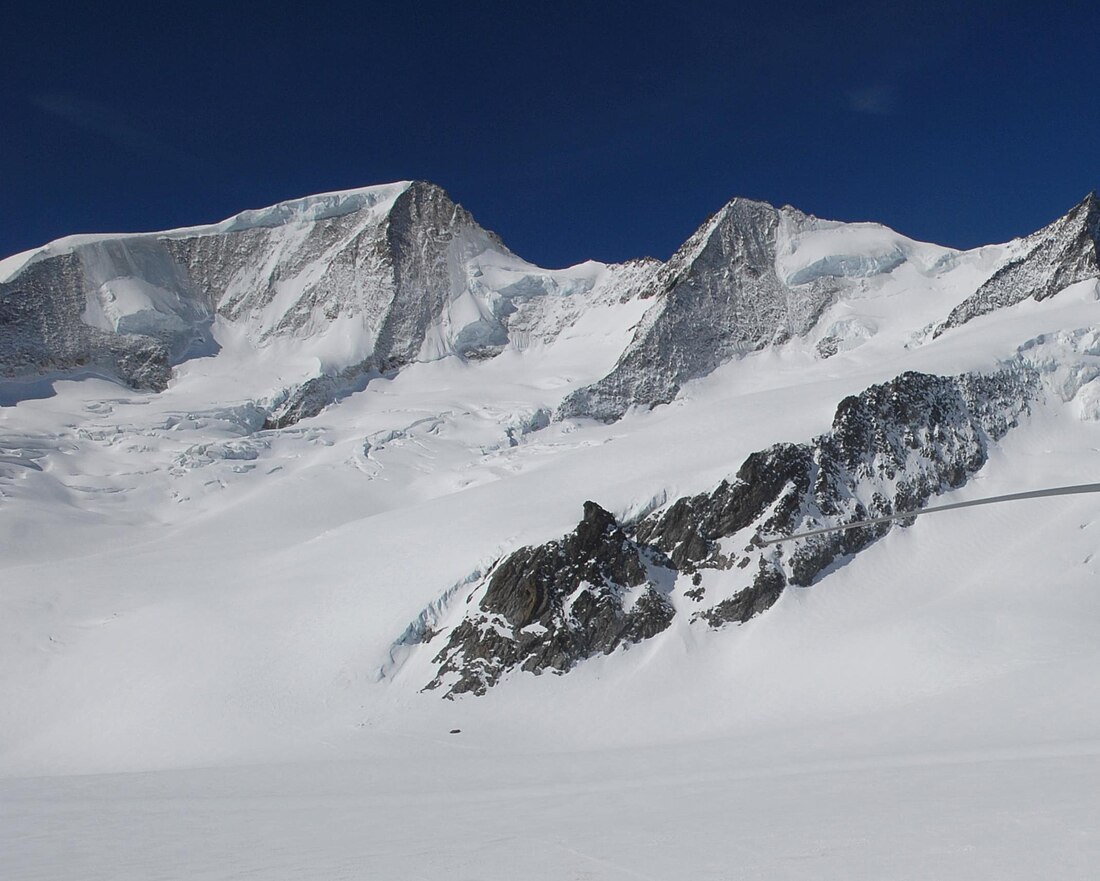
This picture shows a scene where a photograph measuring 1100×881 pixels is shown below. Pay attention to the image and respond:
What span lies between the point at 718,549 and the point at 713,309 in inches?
2585

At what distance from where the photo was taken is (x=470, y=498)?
5194 cm

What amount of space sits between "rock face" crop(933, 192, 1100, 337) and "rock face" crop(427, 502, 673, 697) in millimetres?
53560

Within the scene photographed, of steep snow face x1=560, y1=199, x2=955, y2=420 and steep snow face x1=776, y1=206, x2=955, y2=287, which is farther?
steep snow face x1=776, y1=206, x2=955, y2=287

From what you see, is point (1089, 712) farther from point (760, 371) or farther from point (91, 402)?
point (91, 402)

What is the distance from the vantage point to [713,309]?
3994 inches

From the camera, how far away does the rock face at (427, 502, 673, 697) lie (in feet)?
120

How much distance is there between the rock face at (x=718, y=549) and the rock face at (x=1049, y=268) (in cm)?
3427

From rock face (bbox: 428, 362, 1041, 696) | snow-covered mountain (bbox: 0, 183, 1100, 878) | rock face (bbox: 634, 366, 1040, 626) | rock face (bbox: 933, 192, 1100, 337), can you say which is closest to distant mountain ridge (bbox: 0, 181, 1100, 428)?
snow-covered mountain (bbox: 0, 183, 1100, 878)

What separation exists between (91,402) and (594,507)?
A: 257 ft

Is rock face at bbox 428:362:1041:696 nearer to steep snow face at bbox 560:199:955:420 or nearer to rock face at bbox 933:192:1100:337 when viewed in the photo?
rock face at bbox 933:192:1100:337

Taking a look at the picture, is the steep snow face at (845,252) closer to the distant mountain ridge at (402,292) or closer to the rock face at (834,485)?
the distant mountain ridge at (402,292)

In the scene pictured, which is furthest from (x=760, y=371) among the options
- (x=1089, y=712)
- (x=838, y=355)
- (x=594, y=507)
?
(x=1089, y=712)

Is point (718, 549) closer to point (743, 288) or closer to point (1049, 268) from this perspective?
point (1049, 268)

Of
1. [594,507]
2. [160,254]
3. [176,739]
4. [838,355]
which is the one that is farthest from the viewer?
[160,254]
